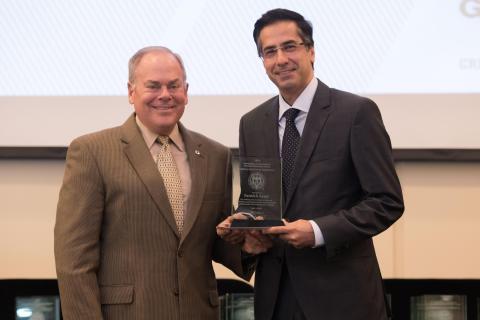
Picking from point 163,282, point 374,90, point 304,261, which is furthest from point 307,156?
point 374,90

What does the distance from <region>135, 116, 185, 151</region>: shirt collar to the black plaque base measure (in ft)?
1.19

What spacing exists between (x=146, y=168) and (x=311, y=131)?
49 cm

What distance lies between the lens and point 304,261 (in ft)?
6.79

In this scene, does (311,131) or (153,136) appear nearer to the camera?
(311,131)

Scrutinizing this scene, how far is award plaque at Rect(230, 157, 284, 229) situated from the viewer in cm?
198

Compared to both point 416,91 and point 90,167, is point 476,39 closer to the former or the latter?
point 416,91

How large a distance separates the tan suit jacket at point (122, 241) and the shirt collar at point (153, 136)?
0.04 metres

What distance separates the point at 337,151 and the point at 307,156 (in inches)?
3.4

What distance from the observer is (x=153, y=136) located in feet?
7.17

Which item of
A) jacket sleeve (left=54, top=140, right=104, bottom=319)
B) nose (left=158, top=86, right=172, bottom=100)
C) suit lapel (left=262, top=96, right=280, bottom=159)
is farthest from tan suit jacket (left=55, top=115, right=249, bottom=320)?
suit lapel (left=262, top=96, right=280, bottom=159)

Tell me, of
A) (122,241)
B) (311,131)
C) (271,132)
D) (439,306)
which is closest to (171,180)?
(122,241)

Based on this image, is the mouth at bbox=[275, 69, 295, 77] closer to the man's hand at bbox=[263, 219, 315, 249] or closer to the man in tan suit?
the man in tan suit

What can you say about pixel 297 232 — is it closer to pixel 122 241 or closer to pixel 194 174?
pixel 194 174

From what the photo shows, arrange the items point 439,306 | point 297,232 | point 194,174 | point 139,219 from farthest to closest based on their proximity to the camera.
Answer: point 439,306 → point 194,174 → point 139,219 → point 297,232
